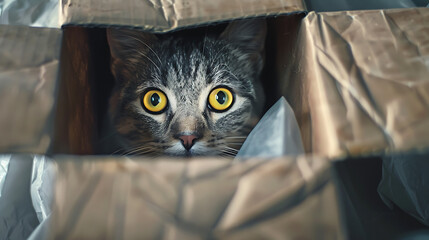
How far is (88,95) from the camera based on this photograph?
70 cm

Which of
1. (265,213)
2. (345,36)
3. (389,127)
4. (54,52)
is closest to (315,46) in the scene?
(345,36)

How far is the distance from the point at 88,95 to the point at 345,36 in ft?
1.67

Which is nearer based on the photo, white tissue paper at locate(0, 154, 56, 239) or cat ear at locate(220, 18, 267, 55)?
white tissue paper at locate(0, 154, 56, 239)

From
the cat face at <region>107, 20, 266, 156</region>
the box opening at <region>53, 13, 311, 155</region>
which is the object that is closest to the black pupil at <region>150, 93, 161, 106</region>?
the cat face at <region>107, 20, 266, 156</region>

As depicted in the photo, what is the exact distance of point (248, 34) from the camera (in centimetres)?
86

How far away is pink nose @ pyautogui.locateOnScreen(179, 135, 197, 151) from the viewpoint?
72 cm

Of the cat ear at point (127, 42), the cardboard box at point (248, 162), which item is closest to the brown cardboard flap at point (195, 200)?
the cardboard box at point (248, 162)

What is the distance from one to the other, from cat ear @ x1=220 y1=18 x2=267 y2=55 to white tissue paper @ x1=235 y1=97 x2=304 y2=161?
317 mm

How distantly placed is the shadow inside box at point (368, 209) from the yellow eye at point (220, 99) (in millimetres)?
311

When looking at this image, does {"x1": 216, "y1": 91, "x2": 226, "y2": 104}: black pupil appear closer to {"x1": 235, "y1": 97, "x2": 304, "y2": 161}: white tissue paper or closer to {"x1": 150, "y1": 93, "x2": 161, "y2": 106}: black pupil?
{"x1": 150, "y1": 93, "x2": 161, "y2": 106}: black pupil

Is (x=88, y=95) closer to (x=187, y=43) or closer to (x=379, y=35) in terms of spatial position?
(x=187, y=43)

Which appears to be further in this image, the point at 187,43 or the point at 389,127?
the point at 187,43

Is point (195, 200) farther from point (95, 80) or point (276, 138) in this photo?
point (95, 80)

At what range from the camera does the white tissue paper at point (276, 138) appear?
47 cm
